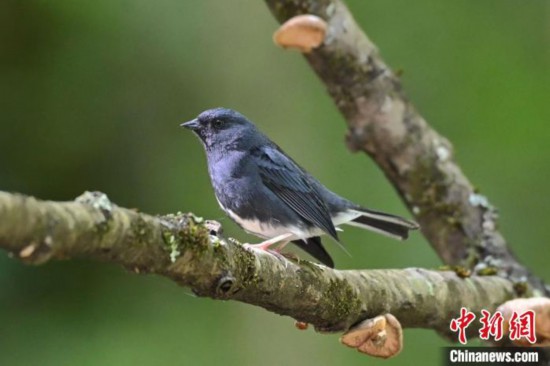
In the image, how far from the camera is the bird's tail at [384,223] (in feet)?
10.8

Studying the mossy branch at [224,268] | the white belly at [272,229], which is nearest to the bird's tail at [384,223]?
the mossy branch at [224,268]

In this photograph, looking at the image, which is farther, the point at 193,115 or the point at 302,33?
the point at 193,115

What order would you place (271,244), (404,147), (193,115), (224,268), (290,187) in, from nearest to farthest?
1. (224,268)
2. (271,244)
3. (290,187)
4. (404,147)
5. (193,115)

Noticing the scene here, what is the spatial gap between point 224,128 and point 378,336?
0.98 m

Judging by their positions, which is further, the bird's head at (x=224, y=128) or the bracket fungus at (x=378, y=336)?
the bird's head at (x=224, y=128)

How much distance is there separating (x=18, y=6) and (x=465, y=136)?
334 centimetres

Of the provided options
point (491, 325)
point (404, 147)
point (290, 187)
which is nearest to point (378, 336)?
point (290, 187)

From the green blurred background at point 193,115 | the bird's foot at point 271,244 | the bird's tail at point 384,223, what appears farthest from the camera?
the green blurred background at point 193,115

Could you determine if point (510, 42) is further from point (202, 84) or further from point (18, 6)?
point (18, 6)

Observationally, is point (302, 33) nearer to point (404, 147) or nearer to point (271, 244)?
point (404, 147)

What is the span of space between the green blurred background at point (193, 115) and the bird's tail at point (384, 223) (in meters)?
2.05

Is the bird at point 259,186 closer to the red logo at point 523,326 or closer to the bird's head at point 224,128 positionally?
the bird's head at point 224,128

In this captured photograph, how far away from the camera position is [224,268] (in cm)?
206

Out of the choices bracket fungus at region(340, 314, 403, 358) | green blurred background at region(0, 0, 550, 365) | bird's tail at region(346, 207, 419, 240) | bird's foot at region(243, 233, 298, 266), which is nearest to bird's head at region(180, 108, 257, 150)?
bird's foot at region(243, 233, 298, 266)
